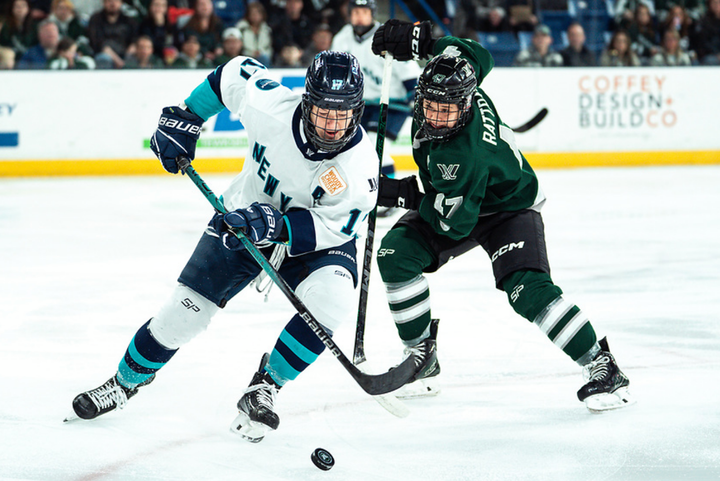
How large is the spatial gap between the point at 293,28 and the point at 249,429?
6245 mm

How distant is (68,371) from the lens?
8.99 ft

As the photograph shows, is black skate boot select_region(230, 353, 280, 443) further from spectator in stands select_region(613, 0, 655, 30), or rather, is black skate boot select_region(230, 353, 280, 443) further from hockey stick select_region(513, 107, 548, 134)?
spectator in stands select_region(613, 0, 655, 30)

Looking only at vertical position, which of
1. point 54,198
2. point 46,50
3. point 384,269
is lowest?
point 54,198

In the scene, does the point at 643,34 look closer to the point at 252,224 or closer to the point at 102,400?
the point at 252,224

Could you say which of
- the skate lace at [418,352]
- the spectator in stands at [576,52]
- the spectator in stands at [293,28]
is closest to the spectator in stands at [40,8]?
the spectator in stands at [293,28]

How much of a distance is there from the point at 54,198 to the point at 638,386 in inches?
177

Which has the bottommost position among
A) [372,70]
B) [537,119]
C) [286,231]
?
[372,70]

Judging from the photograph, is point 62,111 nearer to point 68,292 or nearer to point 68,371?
point 68,292

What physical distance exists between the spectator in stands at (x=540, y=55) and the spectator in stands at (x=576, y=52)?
9cm

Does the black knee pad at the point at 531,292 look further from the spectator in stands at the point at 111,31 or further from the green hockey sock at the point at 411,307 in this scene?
the spectator in stands at the point at 111,31

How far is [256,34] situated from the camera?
7723mm

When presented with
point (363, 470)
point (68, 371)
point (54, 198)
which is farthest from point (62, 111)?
point (363, 470)

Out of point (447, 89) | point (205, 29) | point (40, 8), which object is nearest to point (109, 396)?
point (447, 89)

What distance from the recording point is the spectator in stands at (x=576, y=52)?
788 centimetres
